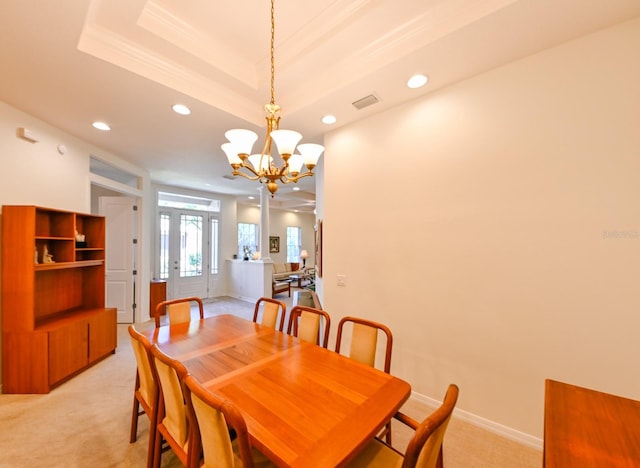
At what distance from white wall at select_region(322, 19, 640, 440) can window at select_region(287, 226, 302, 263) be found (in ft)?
25.3

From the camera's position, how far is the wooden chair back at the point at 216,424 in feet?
2.98

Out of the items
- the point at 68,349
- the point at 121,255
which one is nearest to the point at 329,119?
the point at 68,349

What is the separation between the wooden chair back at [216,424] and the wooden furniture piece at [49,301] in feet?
9.05

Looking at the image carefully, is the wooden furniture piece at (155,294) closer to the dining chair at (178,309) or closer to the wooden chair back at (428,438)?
the dining chair at (178,309)

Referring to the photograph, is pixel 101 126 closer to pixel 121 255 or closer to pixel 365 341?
pixel 121 255

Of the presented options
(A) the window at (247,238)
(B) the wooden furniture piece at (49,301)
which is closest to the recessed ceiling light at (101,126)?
(B) the wooden furniture piece at (49,301)

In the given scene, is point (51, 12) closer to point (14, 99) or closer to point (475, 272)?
point (14, 99)

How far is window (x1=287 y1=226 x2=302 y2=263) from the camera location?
34.3ft

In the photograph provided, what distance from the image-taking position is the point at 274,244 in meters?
9.64

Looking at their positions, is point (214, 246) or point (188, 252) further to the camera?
point (214, 246)

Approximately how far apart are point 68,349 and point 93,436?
4.30ft

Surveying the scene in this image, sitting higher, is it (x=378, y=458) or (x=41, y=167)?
(x=41, y=167)

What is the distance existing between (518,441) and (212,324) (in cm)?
268

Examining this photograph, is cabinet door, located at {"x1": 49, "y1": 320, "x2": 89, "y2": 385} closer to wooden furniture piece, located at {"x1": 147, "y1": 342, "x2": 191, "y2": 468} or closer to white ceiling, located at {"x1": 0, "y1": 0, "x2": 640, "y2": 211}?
wooden furniture piece, located at {"x1": 147, "y1": 342, "x2": 191, "y2": 468}
